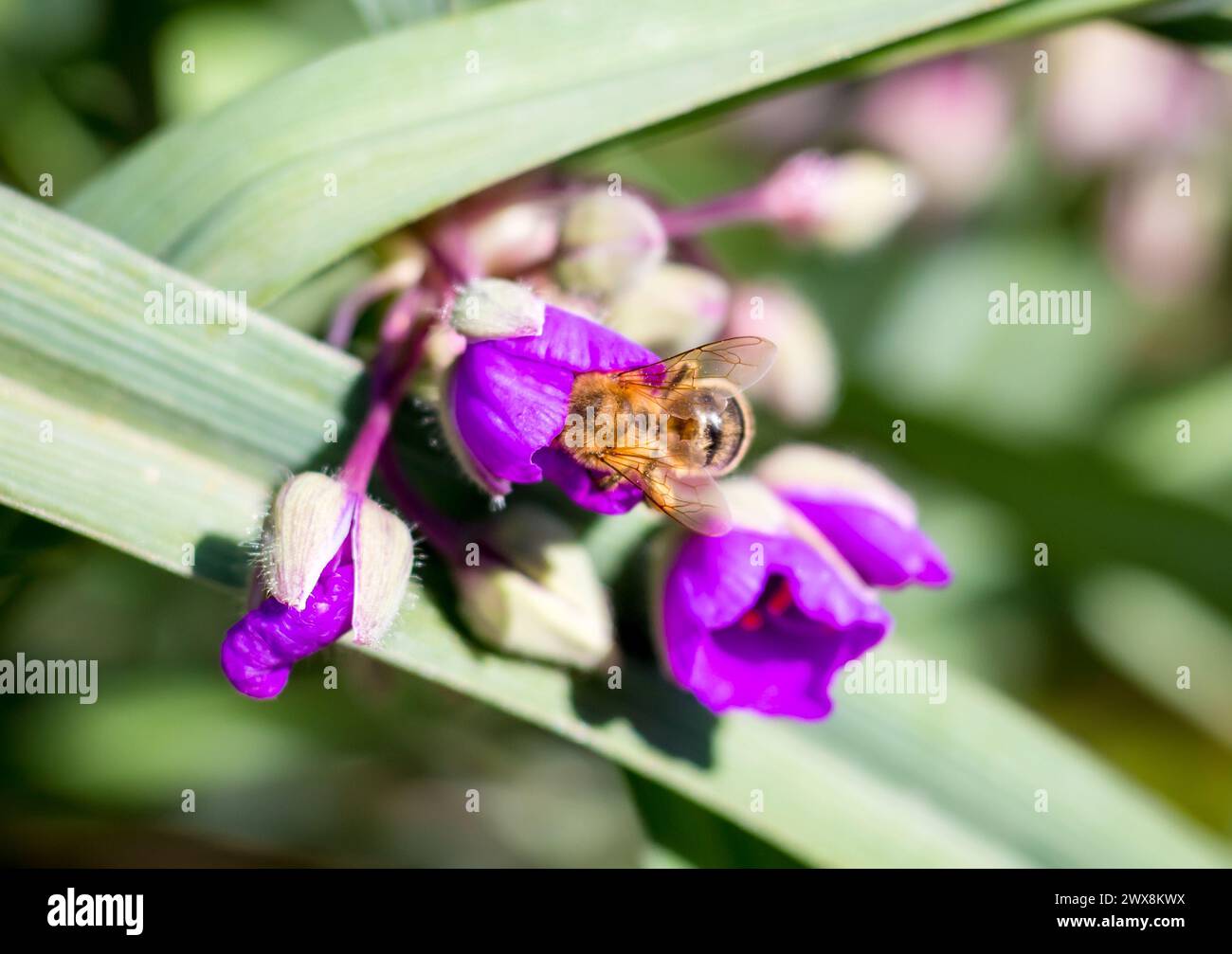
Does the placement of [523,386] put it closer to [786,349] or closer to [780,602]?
[780,602]

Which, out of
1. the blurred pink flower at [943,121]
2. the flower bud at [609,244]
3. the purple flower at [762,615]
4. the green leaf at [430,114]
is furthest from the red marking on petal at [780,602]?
the blurred pink flower at [943,121]

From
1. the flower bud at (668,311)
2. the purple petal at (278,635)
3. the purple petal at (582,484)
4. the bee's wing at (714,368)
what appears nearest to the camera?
the purple petal at (278,635)

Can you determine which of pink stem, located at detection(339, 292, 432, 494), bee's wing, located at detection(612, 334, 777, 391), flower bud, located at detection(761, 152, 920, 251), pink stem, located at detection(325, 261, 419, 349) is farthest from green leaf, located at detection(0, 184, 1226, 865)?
flower bud, located at detection(761, 152, 920, 251)

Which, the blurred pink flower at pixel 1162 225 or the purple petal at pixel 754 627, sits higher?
the blurred pink flower at pixel 1162 225

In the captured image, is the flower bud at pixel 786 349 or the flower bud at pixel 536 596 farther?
the flower bud at pixel 786 349

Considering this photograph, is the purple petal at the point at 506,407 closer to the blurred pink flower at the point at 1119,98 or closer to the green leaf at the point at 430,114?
the green leaf at the point at 430,114
